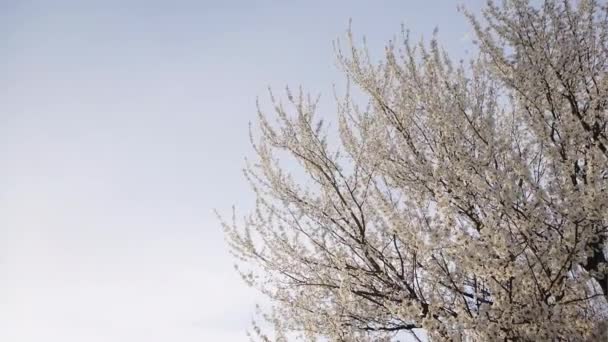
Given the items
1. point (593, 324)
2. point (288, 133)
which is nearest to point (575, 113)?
point (593, 324)

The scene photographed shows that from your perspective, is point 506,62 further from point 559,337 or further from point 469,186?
point 559,337

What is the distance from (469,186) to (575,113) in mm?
1632

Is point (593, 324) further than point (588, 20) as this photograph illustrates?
No

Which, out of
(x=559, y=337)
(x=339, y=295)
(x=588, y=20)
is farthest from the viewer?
(x=588, y=20)

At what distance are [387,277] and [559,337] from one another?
1603 mm

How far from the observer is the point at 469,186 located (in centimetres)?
486

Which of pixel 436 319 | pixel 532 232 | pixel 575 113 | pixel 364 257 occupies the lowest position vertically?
pixel 436 319

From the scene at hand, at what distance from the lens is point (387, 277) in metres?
4.87

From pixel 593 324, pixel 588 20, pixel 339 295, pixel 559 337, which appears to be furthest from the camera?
pixel 588 20

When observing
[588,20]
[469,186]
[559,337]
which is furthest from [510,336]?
[588,20]

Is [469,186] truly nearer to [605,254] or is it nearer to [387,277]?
[387,277]

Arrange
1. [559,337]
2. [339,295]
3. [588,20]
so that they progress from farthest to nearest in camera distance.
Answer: [588,20] → [339,295] → [559,337]

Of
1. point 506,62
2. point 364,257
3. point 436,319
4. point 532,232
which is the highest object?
point 506,62

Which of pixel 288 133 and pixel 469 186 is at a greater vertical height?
pixel 288 133
